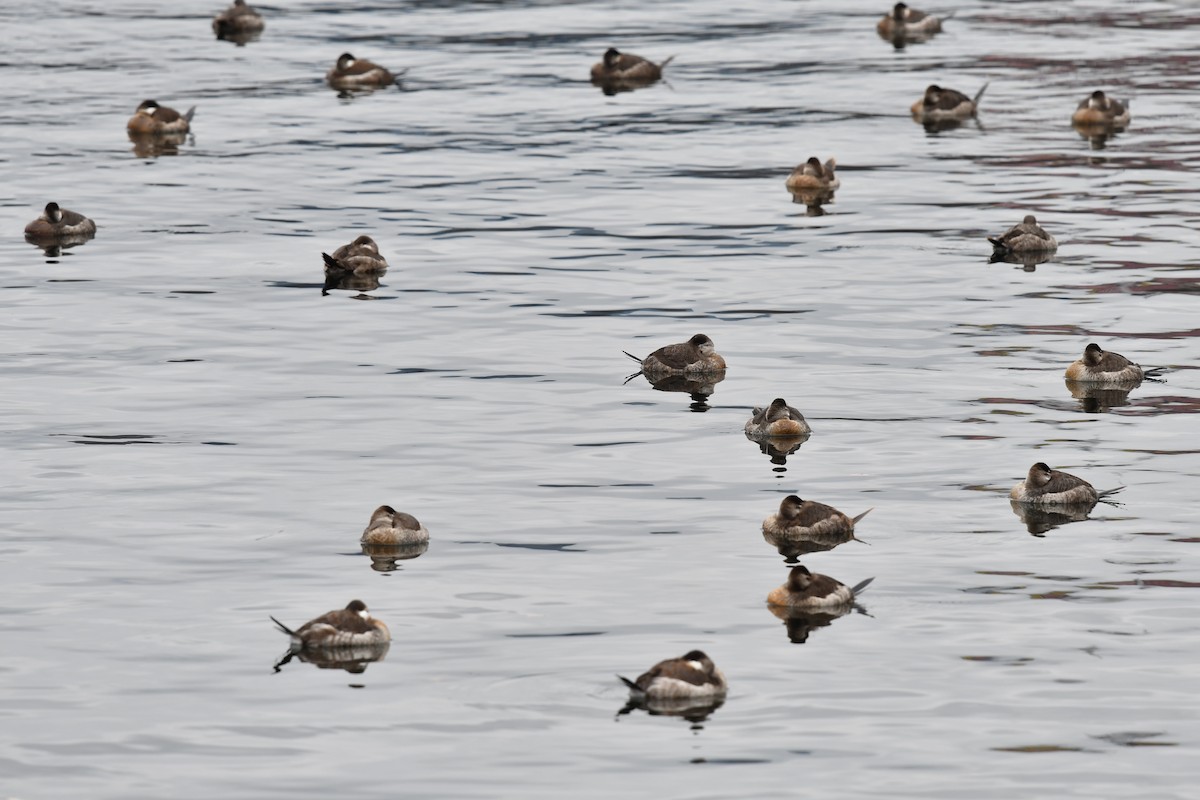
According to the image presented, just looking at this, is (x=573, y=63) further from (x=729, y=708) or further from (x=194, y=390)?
(x=729, y=708)

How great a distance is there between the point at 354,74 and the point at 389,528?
3741 cm

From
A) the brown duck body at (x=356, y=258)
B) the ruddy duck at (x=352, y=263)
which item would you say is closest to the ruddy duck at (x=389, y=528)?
the ruddy duck at (x=352, y=263)

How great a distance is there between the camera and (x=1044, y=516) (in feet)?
82.8

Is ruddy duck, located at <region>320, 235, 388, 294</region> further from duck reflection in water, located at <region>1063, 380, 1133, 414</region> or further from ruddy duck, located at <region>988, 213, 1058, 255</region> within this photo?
duck reflection in water, located at <region>1063, 380, 1133, 414</region>

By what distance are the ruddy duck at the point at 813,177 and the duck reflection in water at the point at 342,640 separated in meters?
25.5

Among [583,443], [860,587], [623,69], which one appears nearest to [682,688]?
[860,587]

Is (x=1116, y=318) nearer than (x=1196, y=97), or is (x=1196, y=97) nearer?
(x=1116, y=318)

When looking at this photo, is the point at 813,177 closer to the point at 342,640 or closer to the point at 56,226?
the point at 56,226

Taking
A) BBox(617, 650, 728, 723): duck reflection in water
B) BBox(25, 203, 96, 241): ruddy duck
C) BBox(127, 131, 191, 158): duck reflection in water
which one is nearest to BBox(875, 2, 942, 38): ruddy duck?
BBox(127, 131, 191, 158): duck reflection in water

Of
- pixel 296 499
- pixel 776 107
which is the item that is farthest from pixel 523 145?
pixel 296 499

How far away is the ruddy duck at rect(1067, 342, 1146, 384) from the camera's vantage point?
101 ft

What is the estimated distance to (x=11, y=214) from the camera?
4434cm

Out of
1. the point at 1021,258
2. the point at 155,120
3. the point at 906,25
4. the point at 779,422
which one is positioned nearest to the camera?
the point at 779,422

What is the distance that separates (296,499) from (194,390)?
5681 mm
